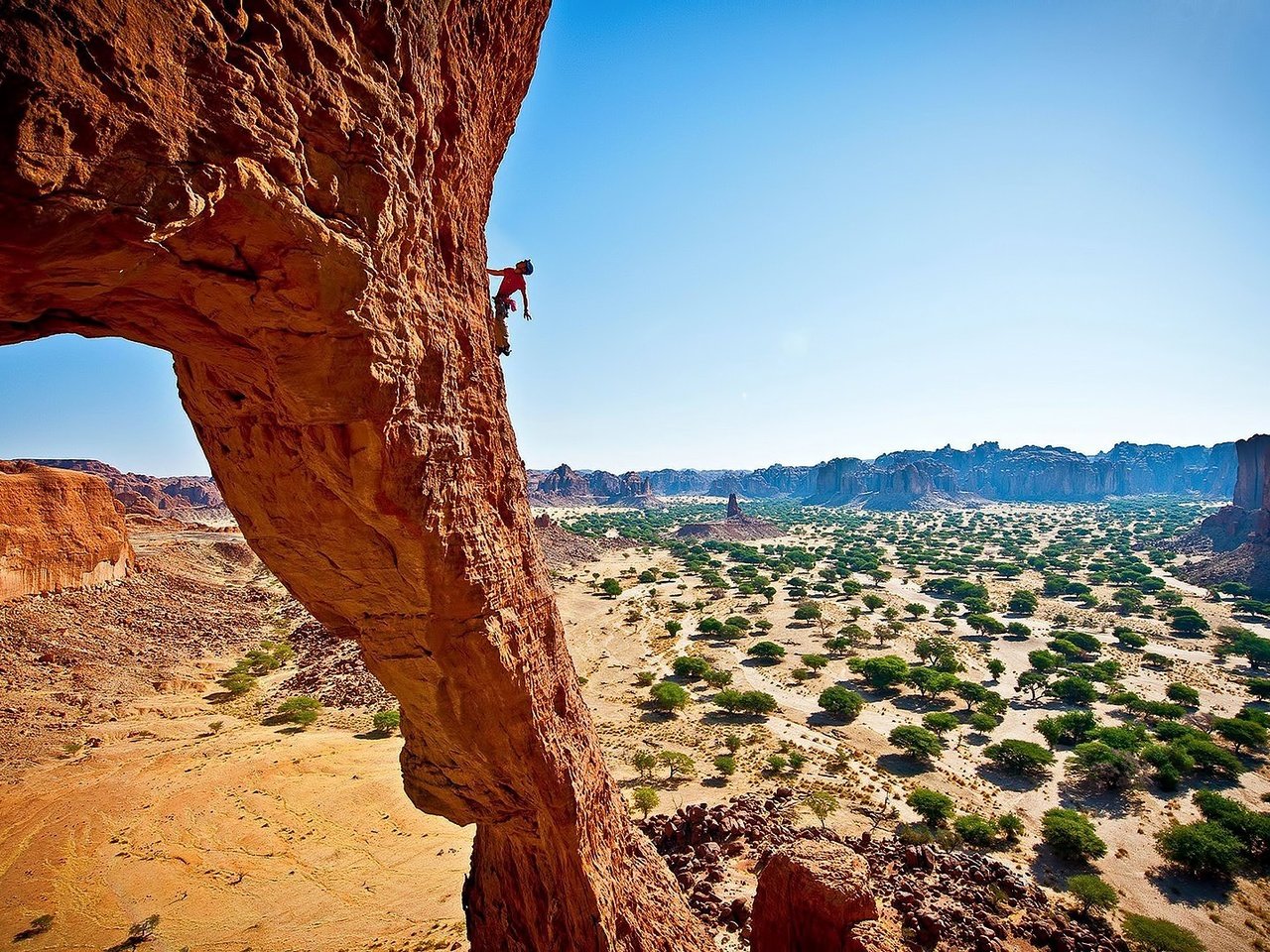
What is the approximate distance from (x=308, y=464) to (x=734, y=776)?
27801 millimetres

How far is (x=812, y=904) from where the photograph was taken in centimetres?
1076

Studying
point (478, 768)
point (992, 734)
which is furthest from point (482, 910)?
point (992, 734)

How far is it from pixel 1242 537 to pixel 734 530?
90510mm

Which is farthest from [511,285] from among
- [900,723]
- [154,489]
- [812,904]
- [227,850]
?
[154,489]

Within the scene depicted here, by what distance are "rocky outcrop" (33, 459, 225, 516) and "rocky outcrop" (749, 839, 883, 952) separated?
12426 cm

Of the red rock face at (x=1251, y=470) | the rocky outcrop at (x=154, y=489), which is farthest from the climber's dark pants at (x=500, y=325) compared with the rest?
the red rock face at (x=1251, y=470)

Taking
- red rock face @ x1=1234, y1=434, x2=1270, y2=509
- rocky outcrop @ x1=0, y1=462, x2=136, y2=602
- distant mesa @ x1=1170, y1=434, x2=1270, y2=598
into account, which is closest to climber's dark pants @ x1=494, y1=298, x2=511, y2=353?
rocky outcrop @ x1=0, y1=462, x2=136, y2=602

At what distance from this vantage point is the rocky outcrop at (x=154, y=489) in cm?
12729

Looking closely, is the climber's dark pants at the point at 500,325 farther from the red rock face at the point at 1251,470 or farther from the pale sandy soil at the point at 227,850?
the red rock face at the point at 1251,470

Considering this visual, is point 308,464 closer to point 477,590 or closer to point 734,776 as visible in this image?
point 477,590

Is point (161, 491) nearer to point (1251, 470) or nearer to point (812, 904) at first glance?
point (812, 904)

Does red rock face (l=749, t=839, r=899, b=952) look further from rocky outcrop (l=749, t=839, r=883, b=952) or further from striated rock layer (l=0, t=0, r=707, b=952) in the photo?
striated rock layer (l=0, t=0, r=707, b=952)

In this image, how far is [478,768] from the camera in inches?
360

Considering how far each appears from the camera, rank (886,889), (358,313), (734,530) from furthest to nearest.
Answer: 1. (734,530)
2. (886,889)
3. (358,313)
